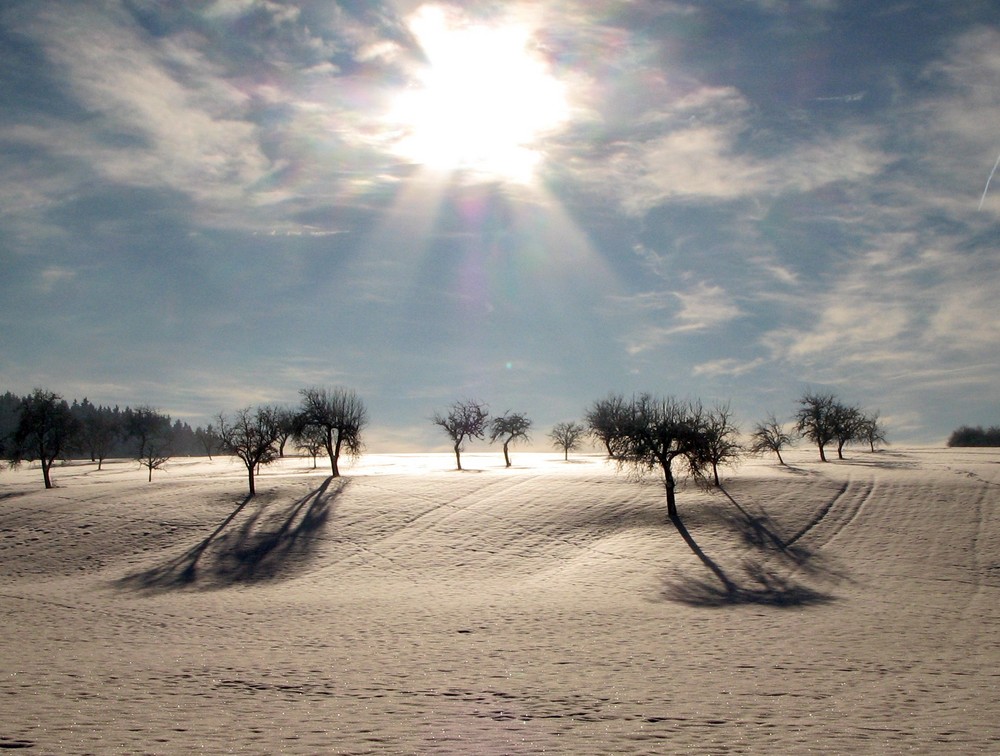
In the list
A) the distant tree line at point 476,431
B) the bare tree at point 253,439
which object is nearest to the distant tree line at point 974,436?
Answer: the distant tree line at point 476,431

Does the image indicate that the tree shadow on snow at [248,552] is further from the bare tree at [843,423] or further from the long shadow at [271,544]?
the bare tree at [843,423]

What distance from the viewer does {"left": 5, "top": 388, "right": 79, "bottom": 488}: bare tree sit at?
57031 mm

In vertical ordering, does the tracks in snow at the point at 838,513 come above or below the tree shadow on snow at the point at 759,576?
above

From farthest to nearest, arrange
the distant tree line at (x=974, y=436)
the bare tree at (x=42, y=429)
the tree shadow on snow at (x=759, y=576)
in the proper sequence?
the distant tree line at (x=974, y=436) < the bare tree at (x=42, y=429) < the tree shadow on snow at (x=759, y=576)

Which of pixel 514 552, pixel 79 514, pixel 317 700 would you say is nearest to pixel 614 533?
pixel 514 552

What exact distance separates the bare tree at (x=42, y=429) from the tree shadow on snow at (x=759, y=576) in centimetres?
5210

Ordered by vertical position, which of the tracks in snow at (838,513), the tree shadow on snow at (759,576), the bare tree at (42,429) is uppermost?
the bare tree at (42,429)

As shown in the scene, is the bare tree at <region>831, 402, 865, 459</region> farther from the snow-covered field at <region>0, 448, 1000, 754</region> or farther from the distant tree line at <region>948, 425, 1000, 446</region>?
the distant tree line at <region>948, 425, 1000, 446</region>

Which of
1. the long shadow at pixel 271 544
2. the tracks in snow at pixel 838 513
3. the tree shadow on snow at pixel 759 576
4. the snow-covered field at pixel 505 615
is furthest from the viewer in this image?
the tracks in snow at pixel 838 513

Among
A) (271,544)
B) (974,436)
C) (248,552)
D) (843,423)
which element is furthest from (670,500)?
(974,436)

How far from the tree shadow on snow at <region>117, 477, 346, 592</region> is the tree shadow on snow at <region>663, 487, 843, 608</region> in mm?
18358

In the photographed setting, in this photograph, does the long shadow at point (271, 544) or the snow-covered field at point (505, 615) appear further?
the long shadow at point (271, 544)

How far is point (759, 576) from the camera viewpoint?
92.5ft

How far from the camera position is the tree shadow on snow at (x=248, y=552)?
30422mm
